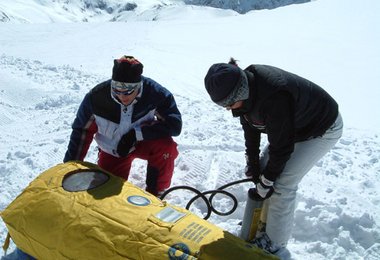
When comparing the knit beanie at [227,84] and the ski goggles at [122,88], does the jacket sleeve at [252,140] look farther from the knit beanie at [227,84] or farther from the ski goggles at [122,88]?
the ski goggles at [122,88]

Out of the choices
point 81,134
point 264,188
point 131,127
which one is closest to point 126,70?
point 131,127

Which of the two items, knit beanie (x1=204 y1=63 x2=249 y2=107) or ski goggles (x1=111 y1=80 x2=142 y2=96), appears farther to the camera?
ski goggles (x1=111 y1=80 x2=142 y2=96)

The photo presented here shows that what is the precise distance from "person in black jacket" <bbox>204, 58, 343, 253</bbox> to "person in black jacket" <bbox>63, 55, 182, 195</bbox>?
84cm

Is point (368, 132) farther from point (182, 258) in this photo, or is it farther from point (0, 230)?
point (0, 230)

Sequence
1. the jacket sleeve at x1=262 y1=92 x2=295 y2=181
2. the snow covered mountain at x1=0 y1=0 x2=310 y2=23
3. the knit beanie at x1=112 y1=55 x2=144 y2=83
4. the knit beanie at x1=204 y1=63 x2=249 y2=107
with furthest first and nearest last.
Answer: the snow covered mountain at x1=0 y1=0 x2=310 y2=23 → the knit beanie at x1=112 y1=55 x2=144 y2=83 → the jacket sleeve at x1=262 y1=92 x2=295 y2=181 → the knit beanie at x1=204 y1=63 x2=249 y2=107

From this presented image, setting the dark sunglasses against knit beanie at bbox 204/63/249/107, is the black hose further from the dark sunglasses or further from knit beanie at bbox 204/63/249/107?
knit beanie at bbox 204/63/249/107

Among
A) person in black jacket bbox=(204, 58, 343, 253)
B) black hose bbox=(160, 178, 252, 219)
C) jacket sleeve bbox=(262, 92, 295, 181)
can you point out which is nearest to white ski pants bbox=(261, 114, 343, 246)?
person in black jacket bbox=(204, 58, 343, 253)

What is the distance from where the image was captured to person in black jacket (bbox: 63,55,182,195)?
140 inches

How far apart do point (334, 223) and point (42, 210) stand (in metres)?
2.33

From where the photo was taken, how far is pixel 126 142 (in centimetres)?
361

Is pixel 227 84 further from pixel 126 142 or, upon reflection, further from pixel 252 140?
pixel 126 142

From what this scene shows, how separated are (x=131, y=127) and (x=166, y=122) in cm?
32

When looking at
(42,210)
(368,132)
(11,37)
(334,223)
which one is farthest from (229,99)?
(11,37)

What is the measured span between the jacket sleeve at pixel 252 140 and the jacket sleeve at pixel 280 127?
0.48m
